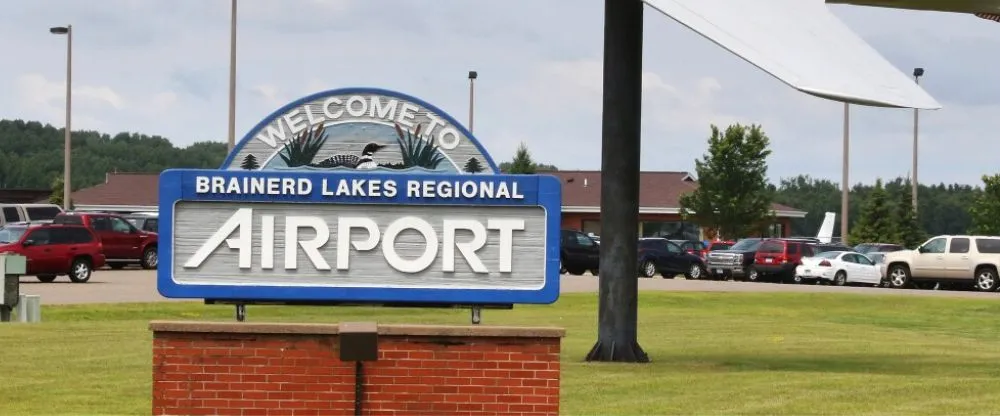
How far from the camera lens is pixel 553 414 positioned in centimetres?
1110

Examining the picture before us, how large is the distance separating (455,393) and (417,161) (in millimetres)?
1845

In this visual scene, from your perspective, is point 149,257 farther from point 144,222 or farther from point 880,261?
point 880,261

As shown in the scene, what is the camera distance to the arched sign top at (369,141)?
11.9 metres

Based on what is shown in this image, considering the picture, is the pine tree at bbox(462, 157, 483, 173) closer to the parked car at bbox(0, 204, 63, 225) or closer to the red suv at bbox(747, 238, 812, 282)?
the red suv at bbox(747, 238, 812, 282)

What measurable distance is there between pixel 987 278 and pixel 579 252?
12.6m

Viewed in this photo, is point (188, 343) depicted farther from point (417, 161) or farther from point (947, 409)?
point (947, 409)

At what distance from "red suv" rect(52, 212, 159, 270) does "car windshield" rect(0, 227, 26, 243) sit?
17.2 feet

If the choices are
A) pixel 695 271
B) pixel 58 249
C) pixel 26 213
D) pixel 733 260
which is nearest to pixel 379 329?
pixel 58 249

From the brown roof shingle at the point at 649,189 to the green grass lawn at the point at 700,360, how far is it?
51.1 m

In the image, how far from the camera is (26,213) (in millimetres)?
51969

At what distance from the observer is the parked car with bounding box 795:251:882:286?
49438 millimetres

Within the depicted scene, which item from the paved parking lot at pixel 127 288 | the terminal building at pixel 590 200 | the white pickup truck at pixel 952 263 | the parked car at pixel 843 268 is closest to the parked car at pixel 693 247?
the parked car at pixel 843 268

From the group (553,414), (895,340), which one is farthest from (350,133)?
(895,340)

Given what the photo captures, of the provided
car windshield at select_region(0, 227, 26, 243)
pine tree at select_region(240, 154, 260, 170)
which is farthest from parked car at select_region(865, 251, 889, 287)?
pine tree at select_region(240, 154, 260, 170)
